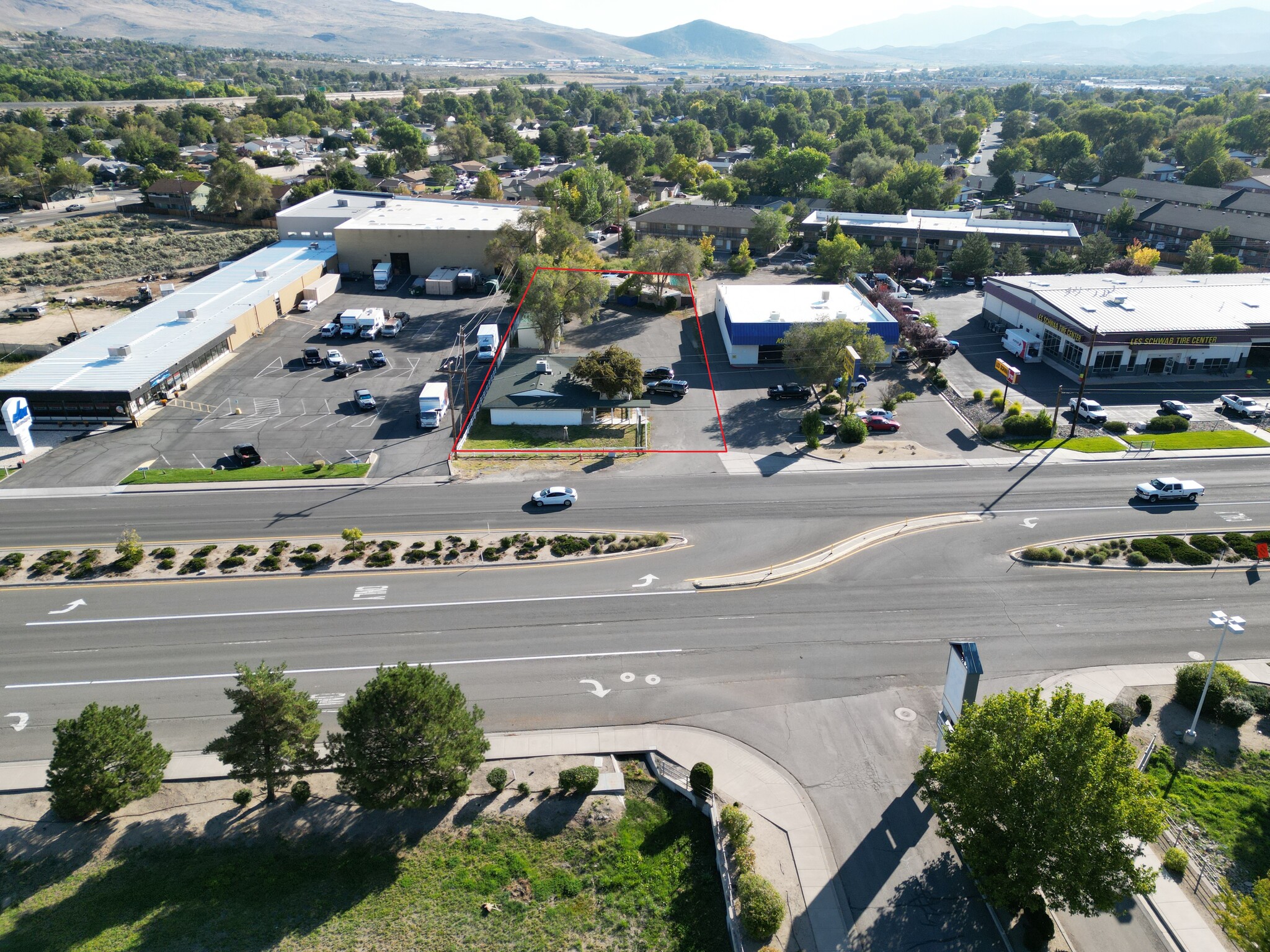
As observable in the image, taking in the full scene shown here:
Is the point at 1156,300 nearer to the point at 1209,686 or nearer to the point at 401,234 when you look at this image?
the point at 1209,686

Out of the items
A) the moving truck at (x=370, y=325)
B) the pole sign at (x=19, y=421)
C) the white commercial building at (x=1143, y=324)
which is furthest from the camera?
the moving truck at (x=370, y=325)

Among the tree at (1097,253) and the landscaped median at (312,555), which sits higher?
the tree at (1097,253)

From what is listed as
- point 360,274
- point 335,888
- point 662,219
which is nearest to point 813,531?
point 335,888

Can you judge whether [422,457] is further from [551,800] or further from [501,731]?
[551,800]

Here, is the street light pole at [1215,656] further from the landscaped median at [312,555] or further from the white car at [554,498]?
the white car at [554,498]

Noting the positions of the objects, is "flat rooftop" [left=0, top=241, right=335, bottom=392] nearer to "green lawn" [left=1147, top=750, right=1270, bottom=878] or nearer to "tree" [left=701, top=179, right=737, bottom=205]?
"green lawn" [left=1147, top=750, right=1270, bottom=878]

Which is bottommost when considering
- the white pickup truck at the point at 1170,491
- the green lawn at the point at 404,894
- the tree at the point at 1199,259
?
the green lawn at the point at 404,894

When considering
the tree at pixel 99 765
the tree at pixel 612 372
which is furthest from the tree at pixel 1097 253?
the tree at pixel 99 765

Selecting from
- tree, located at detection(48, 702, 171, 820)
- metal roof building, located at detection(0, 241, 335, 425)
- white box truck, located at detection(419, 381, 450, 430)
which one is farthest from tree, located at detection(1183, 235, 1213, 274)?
tree, located at detection(48, 702, 171, 820)
